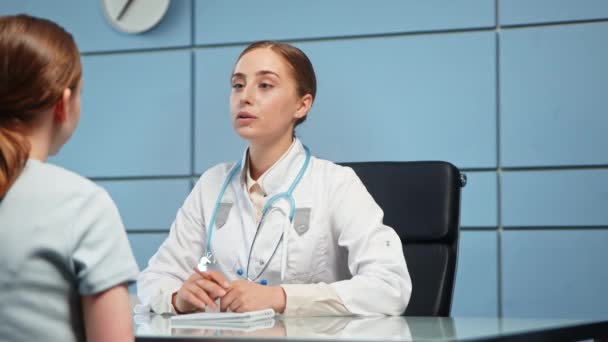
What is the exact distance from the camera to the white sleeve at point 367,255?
5.81 feet

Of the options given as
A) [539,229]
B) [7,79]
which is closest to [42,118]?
[7,79]

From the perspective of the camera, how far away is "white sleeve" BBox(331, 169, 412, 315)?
1.77 meters

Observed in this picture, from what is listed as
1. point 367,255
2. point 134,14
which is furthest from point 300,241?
point 134,14

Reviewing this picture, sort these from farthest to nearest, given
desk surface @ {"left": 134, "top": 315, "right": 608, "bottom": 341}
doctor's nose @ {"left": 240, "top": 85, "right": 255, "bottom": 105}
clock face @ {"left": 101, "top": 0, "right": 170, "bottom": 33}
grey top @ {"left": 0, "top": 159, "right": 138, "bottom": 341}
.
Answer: clock face @ {"left": 101, "top": 0, "right": 170, "bottom": 33} < doctor's nose @ {"left": 240, "top": 85, "right": 255, "bottom": 105} < desk surface @ {"left": 134, "top": 315, "right": 608, "bottom": 341} < grey top @ {"left": 0, "top": 159, "right": 138, "bottom": 341}

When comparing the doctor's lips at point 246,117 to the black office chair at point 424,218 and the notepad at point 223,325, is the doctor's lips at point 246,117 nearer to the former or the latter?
the black office chair at point 424,218

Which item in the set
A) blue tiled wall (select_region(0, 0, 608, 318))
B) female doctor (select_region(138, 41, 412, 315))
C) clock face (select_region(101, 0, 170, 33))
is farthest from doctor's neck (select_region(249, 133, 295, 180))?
clock face (select_region(101, 0, 170, 33))

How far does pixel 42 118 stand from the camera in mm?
1125

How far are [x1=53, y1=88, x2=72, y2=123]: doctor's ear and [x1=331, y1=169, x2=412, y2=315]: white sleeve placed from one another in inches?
31.2

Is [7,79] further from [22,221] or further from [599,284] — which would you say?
[599,284]

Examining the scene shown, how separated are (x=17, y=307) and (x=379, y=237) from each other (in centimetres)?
100

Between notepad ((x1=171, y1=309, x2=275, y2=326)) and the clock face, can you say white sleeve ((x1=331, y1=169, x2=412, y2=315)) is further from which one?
the clock face

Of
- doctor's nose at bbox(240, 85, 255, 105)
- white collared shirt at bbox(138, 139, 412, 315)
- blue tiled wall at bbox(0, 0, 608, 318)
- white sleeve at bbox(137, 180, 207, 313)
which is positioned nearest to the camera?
white collared shirt at bbox(138, 139, 412, 315)

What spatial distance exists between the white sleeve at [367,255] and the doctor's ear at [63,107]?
793 mm

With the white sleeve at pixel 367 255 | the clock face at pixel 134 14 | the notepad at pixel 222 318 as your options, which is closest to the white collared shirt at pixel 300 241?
the white sleeve at pixel 367 255
